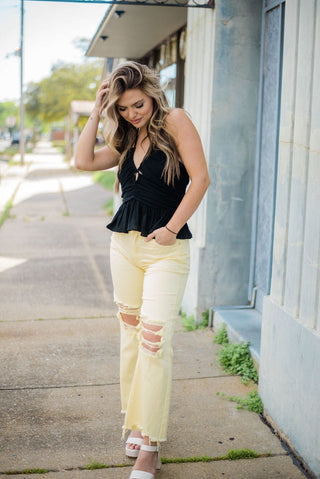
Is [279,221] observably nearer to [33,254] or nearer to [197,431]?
[197,431]

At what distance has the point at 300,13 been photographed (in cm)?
311

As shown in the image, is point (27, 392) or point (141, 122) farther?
point (27, 392)

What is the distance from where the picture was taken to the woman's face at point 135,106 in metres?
2.77

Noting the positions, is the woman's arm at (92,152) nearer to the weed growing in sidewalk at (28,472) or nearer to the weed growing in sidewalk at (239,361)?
the weed growing in sidewalk at (28,472)

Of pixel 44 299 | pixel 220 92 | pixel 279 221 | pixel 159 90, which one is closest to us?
pixel 159 90

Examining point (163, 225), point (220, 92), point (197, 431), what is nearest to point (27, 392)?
point (197, 431)

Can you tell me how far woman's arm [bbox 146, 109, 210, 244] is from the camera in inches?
109

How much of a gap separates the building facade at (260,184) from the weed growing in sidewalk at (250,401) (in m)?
0.09

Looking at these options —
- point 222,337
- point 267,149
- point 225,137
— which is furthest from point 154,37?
point 222,337

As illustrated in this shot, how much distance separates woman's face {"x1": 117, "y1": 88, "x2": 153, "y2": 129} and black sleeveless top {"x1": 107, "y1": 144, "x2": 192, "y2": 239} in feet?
0.55

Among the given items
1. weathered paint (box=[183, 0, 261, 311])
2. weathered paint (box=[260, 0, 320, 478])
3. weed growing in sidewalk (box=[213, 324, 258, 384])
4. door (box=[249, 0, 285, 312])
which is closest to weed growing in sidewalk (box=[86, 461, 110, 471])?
weathered paint (box=[260, 0, 320, 478])

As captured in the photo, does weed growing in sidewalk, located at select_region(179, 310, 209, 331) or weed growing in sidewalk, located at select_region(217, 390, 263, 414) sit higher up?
weed growing in sidewalk, located at select_region(179, 310, 209, 331)

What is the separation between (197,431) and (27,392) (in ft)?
4.00

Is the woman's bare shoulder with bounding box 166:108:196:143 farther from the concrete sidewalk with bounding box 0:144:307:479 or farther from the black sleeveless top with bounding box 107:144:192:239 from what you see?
the concrete sidewalk with bounding box 0:144:307:479
